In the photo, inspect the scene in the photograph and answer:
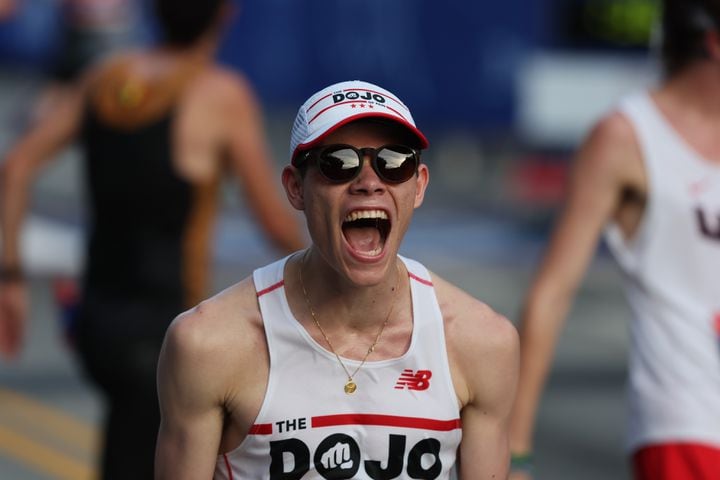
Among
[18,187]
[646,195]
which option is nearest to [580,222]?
[646,195]

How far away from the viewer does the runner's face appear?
3562mm

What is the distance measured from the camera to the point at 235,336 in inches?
144

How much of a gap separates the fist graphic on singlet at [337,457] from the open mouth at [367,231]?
43 cm

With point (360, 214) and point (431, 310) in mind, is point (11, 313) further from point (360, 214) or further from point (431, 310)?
point (360, 214)

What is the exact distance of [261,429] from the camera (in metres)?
3.63

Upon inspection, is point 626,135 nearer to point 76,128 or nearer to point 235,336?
point 235,336

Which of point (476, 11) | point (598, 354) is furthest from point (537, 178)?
point (598, 354)

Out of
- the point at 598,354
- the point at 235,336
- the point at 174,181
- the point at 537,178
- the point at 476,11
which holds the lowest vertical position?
the point at 235,336

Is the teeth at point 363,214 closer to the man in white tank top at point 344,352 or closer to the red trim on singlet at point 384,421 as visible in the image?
the man in white tank top at point 344,352

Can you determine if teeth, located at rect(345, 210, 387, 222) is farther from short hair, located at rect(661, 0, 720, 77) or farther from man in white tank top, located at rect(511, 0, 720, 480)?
short hair, located at rect(661, 0, 720, 77)

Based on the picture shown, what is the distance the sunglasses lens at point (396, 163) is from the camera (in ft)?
11.7

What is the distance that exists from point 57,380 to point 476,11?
23.8 ft

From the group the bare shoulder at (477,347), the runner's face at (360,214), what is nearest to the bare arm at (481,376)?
the bare shoulder at (477,347)

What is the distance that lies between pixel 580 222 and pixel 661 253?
253 mm
